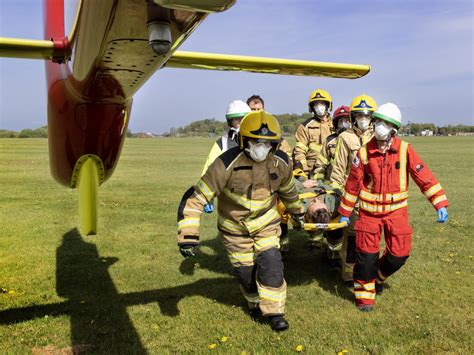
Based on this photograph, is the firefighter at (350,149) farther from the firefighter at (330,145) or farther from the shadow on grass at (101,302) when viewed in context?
the shadow on grass at (101,302)

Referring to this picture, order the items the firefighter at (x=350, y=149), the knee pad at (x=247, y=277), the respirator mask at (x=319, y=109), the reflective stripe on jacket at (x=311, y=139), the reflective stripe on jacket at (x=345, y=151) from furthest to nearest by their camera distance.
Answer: the reflective stripe on jacket at (x=311, y=139) → the respirator mask at (x=319, y=109) → the reflective stripe on jacket at (x=345, y=151) → the firefighter at (x=350, y=149) → the knee pad at (x=247, y=277)

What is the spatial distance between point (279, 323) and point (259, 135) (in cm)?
175

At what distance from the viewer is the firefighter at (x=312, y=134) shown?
273 inches

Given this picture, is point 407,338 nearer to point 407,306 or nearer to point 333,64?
point 407,306

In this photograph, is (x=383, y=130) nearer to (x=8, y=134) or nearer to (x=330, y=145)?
(x=330, y=145)

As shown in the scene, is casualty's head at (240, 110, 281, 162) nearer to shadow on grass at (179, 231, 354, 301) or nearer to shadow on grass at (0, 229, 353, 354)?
shadow on grass at (0, 229, 353, 354)

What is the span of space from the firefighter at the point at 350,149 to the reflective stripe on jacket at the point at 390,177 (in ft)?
2.62

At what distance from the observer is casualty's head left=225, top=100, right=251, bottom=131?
18.0 ft

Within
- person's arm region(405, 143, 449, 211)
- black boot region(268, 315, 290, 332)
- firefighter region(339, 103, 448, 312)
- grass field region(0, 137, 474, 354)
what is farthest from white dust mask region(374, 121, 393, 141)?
black boot region(268, 315, 290, 332)

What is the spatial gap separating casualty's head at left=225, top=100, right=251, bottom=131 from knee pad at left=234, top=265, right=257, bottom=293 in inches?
65.2

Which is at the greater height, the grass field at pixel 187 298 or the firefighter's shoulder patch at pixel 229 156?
the firefighter's shoulder patch at pixel 229 156

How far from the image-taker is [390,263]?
5.02 m

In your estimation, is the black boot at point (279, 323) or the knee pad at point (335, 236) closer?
the black boot at point (279, 323)

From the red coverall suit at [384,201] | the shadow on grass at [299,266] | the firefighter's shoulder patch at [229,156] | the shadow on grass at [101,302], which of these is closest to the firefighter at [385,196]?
the red coverall suit at [384,201]
